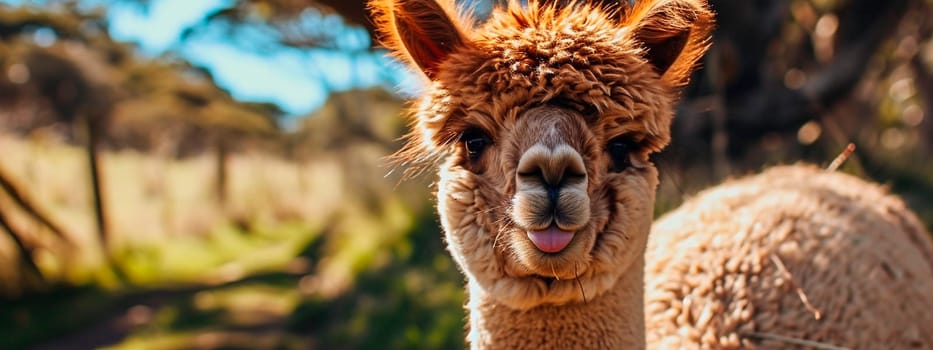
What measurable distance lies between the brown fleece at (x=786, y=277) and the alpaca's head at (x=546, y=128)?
30.3 inches

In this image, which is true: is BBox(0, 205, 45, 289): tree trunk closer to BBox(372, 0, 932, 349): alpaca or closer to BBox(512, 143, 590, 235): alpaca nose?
BBox(372, 0, 932, 349): alpaca

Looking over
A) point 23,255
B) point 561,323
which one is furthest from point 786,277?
point 23,255

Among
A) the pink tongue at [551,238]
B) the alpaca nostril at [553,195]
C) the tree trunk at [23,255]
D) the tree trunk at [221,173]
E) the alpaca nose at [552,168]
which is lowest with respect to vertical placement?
the tree trunk at [221,173]

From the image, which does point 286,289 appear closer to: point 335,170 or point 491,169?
point 335,170

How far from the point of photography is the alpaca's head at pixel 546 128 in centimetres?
213

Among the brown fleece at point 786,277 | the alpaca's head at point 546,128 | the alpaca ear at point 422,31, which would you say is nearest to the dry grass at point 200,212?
the brown fleece at point 786,277

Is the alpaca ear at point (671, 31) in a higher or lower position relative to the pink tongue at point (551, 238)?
higher

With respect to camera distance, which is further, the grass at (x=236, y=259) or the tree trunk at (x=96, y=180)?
the tree trunk at (x=96, y=180)

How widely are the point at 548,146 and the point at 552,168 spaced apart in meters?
0.07

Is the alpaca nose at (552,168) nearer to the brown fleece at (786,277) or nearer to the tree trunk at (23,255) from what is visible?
the brown fleece at (786,277)

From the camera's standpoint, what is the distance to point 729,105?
301 inches

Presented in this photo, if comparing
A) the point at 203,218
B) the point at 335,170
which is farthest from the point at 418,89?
the point at 203,218

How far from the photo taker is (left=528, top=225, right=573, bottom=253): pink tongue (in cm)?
211

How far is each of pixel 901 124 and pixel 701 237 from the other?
902 inches
